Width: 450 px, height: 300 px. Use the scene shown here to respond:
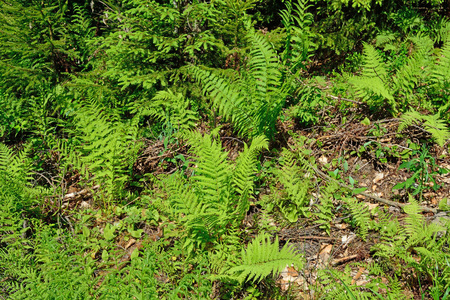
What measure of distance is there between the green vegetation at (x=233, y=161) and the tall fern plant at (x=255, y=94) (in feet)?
0.06

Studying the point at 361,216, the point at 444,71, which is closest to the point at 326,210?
the point at 361,216

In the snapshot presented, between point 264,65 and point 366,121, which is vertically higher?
point 264,65

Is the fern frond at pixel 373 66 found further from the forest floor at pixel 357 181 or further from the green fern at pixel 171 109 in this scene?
the green fern at pixel 171 109

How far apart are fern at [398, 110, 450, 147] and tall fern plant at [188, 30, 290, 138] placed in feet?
4.04

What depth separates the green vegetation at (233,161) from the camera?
8.02ft

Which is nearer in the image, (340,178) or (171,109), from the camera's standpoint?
(340,178)

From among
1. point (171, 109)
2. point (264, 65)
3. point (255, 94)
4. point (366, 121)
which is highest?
point (264, 65)

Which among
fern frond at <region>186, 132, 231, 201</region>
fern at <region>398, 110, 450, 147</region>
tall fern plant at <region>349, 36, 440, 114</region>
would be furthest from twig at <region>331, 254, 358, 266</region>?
tall fern plant at <region>349, 36, 440, 114</region>

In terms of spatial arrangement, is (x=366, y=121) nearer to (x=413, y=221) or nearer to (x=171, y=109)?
(x=413, y=221)

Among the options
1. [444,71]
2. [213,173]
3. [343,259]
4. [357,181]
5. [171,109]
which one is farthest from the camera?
[171,109]

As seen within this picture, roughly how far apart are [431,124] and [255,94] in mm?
1732

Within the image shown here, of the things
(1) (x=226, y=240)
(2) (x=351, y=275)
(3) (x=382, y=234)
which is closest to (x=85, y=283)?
(1) (x=226, y=240)

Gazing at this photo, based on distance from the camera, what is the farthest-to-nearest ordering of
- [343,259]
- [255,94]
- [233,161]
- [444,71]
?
1. [233,161]
2. [255,94]
3. [444,71]
4. [343,259]

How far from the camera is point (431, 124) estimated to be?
2.94m
